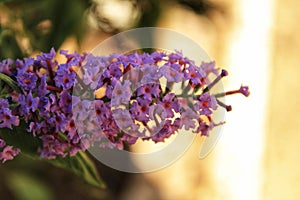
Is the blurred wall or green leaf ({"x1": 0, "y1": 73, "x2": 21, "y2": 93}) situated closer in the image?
green leaf ({"x1": 0, "y1": 73, "x2": 21, "y2": 93})

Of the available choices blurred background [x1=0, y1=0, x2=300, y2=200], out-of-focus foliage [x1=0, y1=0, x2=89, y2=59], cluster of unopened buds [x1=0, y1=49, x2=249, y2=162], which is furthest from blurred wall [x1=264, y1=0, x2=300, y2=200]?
cluster of unopened buds [x1=0, y1=49, x2=249, y2=162]

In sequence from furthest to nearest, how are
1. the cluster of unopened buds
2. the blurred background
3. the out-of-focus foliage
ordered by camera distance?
the blurred background → the out-of-focus foliage → the cluster of unopened buds

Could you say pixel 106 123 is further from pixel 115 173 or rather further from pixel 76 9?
pixel 115 173

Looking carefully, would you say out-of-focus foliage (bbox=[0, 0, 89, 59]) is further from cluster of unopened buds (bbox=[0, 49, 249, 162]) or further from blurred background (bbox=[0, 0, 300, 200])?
blurred background (bbox=[0, 0, 300, 200])

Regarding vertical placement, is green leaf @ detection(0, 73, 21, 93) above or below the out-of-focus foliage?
below

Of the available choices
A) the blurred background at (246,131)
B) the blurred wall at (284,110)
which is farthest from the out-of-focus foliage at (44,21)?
the blurred wall at (284,110)

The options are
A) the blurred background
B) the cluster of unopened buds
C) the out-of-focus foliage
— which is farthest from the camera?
the blurred background

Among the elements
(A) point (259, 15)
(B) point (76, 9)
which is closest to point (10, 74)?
(B) point (76, 9)

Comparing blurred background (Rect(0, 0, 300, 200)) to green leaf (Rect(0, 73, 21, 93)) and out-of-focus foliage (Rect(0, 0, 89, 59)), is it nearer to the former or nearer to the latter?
out-of-focus foliage (Rect(0, 0, 89, 59))
